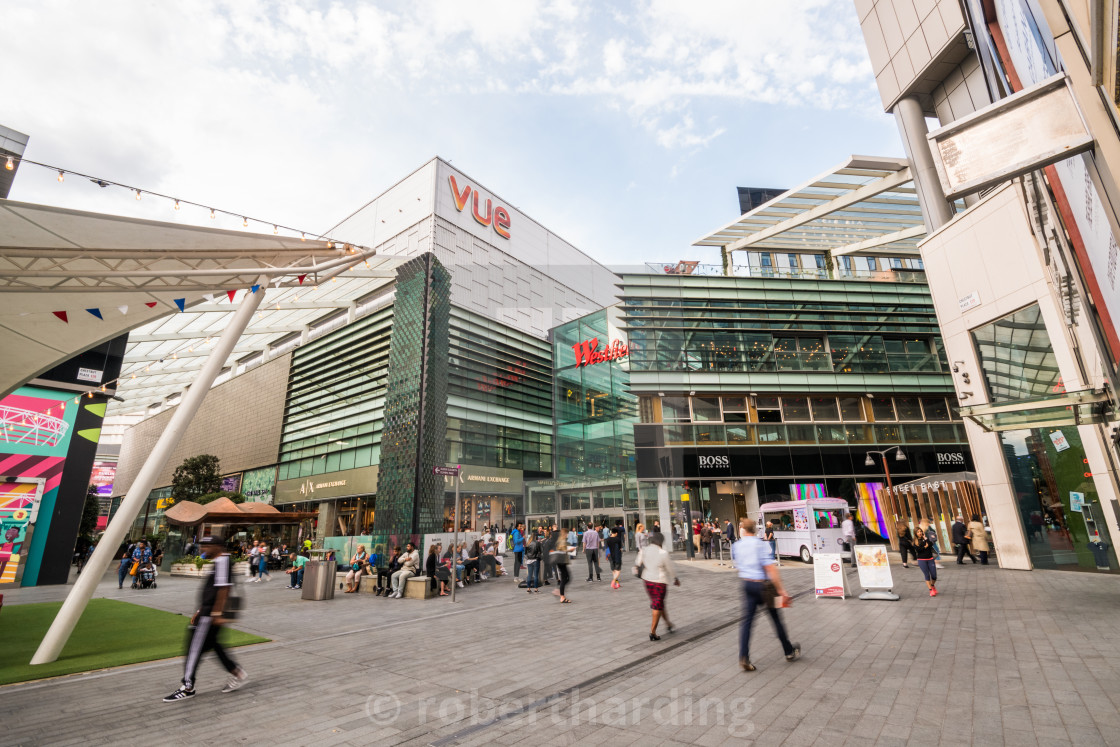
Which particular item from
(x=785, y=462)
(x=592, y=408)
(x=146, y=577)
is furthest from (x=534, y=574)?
(x=785, y=462)

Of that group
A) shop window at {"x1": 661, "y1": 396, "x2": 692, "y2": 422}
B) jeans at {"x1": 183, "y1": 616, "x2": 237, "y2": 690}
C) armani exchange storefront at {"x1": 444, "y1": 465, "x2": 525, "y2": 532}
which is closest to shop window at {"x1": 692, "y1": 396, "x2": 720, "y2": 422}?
shop window at {"x1": 661, "y1": 396, "x2": 692, "y2": 422}

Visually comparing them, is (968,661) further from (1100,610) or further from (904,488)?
(904,488)

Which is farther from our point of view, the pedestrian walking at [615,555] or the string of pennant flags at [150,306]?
the pedestrian walking at [615,555]

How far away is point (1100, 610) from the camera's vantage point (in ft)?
28.3

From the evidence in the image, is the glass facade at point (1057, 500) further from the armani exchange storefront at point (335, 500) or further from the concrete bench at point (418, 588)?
the armani exchange storefront at point (335, 500)

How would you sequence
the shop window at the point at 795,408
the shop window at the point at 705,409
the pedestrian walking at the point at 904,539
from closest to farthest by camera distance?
the pedestrian walking at the point at 904,539, the shop window at the point at 705,409, the shop window at the point at 795,408

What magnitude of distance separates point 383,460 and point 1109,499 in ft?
74.9

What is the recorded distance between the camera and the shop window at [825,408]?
31891 millimetres

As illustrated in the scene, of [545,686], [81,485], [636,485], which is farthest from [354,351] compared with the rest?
[545,686]

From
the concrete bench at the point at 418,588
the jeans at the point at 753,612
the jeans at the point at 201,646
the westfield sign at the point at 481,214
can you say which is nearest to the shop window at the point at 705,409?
the concrete bench at the point at 418,588

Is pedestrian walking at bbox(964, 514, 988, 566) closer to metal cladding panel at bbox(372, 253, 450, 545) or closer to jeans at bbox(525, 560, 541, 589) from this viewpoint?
jeans at bbox(525, 560, 541, 589)

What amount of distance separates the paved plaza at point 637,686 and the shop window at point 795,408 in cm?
2185

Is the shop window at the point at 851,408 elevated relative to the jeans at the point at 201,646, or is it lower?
elevated

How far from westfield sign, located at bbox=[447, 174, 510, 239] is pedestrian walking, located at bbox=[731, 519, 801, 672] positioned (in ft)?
114
